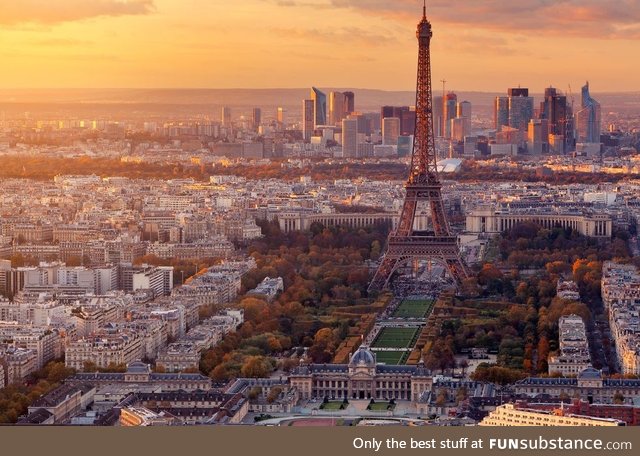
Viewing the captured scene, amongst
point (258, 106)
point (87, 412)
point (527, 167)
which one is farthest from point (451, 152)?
point (87, 412)

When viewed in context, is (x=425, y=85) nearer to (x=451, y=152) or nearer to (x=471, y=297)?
(x=471, y=297)

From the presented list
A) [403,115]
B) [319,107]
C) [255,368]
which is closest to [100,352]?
[255,368]

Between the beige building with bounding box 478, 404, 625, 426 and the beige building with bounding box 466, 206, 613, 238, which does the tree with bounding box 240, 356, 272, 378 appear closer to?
the beige building with bounding box 478, 404, 625, 426

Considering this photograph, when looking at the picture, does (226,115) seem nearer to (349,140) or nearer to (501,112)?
(349,140)

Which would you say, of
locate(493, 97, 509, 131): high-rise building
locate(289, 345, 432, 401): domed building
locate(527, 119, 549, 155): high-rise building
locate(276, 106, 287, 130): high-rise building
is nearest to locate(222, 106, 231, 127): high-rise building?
locate(276, 106, 287, 130): high-rise building

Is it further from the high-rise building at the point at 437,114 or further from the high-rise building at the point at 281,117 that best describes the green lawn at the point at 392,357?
the high-rise building at the point at 437,114

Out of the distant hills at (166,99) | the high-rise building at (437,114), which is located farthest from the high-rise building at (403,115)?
the distant hills at (166,99)

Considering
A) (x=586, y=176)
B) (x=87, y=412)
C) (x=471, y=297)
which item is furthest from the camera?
(x=586, y=176)
